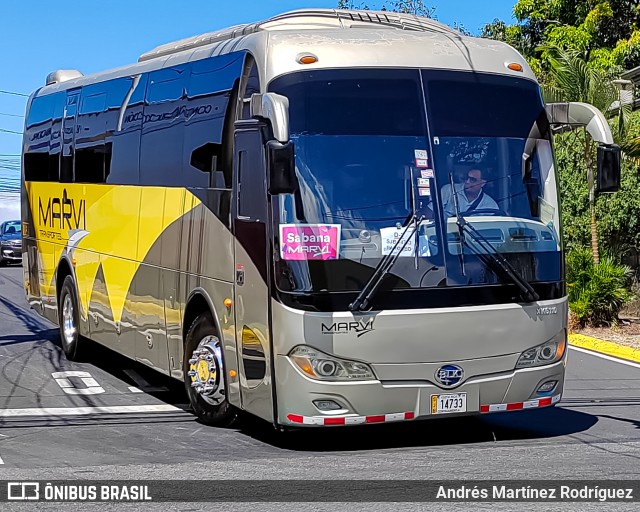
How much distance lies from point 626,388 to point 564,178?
9379mm

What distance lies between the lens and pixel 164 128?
37.1ft

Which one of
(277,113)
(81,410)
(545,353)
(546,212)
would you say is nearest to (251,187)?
(277,113)

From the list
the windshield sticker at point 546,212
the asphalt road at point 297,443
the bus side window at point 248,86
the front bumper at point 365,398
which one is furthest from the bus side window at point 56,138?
the windshield sticker at point 546,212

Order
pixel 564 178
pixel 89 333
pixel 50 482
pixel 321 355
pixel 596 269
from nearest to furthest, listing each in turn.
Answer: pixel 50 482 < pixel 321 355 < pixel 89 333 < pixel 596 269 < pixel 564 178

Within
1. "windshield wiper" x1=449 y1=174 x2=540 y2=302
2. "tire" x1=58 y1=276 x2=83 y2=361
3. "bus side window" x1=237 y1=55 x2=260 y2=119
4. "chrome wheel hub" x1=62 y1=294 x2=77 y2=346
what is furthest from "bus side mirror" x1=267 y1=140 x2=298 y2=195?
"chrome wheel hub" x1=62 y1=294 x2=77 y2=346

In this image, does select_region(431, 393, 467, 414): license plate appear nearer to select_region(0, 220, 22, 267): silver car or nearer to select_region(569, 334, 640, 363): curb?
select_region(569, 334, 640, 363): curb

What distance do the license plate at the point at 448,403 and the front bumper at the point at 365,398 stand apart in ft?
0.10

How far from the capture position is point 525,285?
902 centimetres

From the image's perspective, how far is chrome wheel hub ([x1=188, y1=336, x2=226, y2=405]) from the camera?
32.6 ft

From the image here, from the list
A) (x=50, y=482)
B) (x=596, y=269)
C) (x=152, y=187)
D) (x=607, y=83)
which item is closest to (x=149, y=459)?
(x=50, y=482)

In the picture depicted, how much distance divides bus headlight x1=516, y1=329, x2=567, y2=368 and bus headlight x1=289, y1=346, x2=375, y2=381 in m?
1.36

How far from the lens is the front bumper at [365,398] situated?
8.54 meters

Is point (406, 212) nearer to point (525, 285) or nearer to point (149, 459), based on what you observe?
point (525, 285)

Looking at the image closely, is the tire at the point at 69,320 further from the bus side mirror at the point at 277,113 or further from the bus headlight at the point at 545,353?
the bus headlight at the point at 545,353
